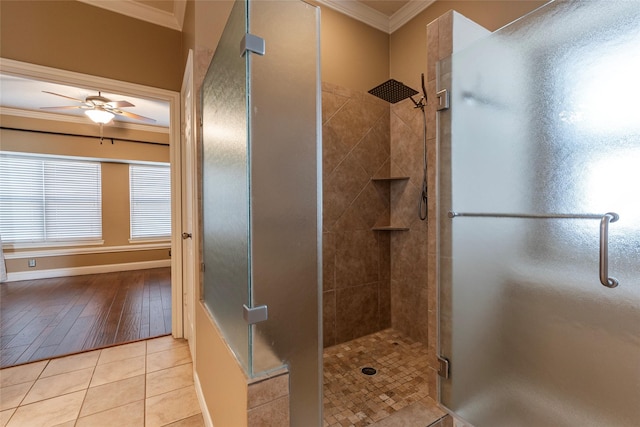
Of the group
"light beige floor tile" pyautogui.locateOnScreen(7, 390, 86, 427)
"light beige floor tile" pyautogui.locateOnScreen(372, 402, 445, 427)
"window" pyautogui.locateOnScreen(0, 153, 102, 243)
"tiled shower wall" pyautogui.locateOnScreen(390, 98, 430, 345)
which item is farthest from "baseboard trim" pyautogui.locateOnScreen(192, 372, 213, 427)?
"window" pyautogui.locateOnScreen(0, 153, 102, 243)

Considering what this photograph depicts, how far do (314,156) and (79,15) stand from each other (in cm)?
259

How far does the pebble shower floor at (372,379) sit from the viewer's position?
1.51 m

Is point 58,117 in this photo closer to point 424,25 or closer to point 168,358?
point 168,358

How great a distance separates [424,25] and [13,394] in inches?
159

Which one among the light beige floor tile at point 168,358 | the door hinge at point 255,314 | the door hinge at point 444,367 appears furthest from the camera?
the light beige floor tile at point 168,358

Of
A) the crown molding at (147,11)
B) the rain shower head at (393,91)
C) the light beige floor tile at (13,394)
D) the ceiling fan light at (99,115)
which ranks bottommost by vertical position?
the light beige floor tile at (13,394)

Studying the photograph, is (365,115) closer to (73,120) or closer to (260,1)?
(260,1)

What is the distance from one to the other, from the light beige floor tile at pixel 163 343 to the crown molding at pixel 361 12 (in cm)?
320

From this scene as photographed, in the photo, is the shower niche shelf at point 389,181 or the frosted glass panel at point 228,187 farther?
the shower niche shelf at point 389,181

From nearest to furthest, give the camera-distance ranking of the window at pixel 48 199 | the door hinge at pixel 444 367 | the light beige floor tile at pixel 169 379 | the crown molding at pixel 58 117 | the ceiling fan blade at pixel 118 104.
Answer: the door hinge at pixel 444 367, the light beige floor tile at pixel 169 379, the ceiling fan blade at pixel 118 104, the crown molding at pixel 58 117, the window at pixel 48 199

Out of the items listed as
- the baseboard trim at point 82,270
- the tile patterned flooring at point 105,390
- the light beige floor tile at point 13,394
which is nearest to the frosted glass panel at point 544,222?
the tile patterned flooring at point 105,390

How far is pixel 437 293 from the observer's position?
5.07 ft

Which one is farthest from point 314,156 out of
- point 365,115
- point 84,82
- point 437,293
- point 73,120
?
point 73,120

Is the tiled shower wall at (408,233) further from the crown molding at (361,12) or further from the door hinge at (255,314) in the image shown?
the door hinge at (255,314)
